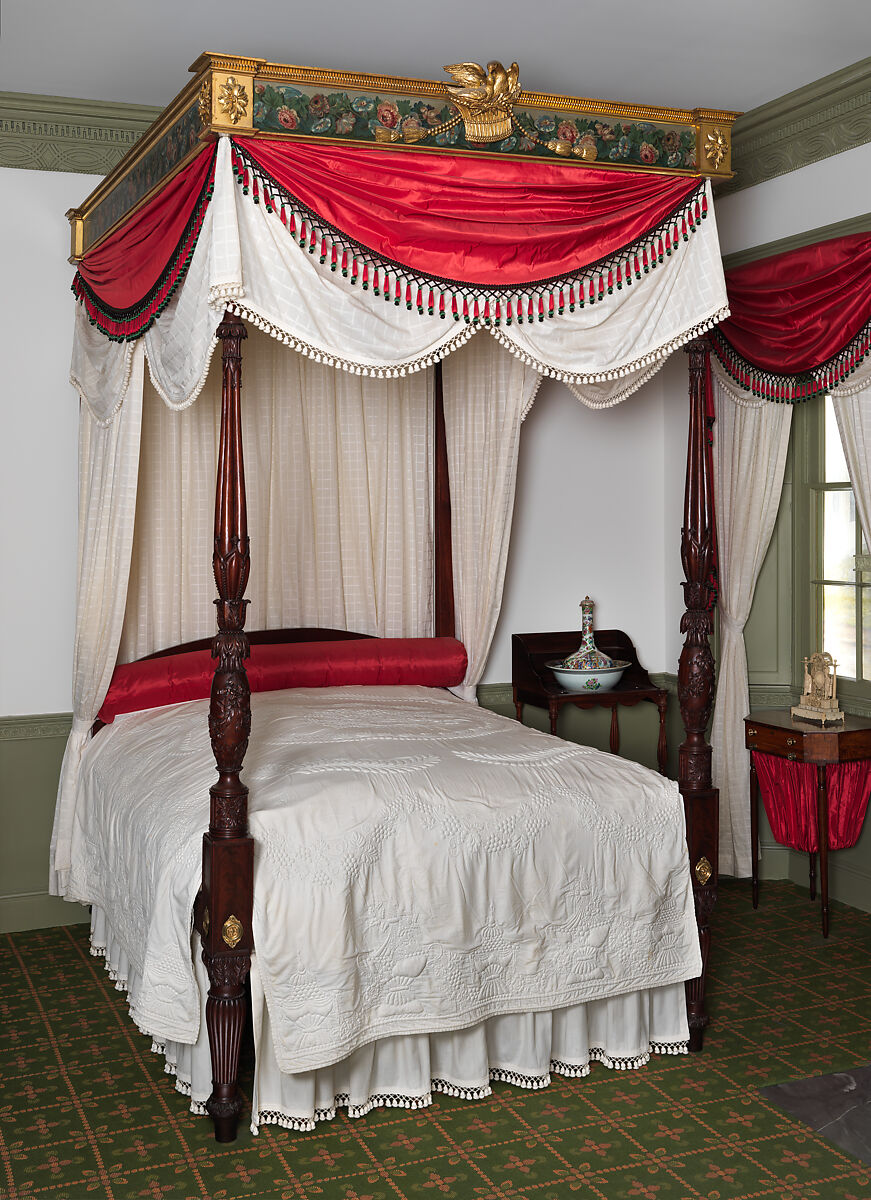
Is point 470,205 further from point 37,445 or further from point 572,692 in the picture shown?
point 572,692

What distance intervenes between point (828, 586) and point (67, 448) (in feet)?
10.5

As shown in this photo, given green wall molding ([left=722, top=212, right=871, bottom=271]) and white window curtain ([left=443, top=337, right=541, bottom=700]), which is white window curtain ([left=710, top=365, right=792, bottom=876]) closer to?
green wall molding ([left=722, top=212, right=871, bottom=271])

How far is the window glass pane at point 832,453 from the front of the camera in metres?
4.99

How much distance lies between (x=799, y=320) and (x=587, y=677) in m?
1.72

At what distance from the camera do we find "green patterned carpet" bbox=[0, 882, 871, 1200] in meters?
2.93

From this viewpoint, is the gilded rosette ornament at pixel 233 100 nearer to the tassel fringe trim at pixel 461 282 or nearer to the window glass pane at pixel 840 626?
the tassel fringe trim at pixel 461 282

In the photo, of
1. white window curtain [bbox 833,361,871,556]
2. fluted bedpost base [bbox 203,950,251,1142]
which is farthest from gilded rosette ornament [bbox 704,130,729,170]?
fluted bedpost base [bbox 203,950,251,1142]

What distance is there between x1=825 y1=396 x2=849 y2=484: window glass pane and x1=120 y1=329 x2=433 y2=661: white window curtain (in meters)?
1.68

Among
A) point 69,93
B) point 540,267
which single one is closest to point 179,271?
point 540,267

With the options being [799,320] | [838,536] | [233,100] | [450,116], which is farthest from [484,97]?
[838,536]

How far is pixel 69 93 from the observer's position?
470cm

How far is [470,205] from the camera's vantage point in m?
3.37

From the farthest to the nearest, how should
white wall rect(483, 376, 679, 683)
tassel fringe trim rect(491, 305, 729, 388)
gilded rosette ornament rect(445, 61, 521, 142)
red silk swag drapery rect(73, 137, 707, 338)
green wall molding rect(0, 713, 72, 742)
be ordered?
white wall rect(483, 376, 679, 683), green wall molding rect(0, 713, 72, 742), tassel fringe trim rect(491, 305, 729, 388), gilded rosette ornament rect(445, 61, 521, 142), red silk swag drapery rect(73, 137, 707, 338)

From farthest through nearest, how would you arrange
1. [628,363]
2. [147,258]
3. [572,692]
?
[572,692] → [147,258] → [628,363]
